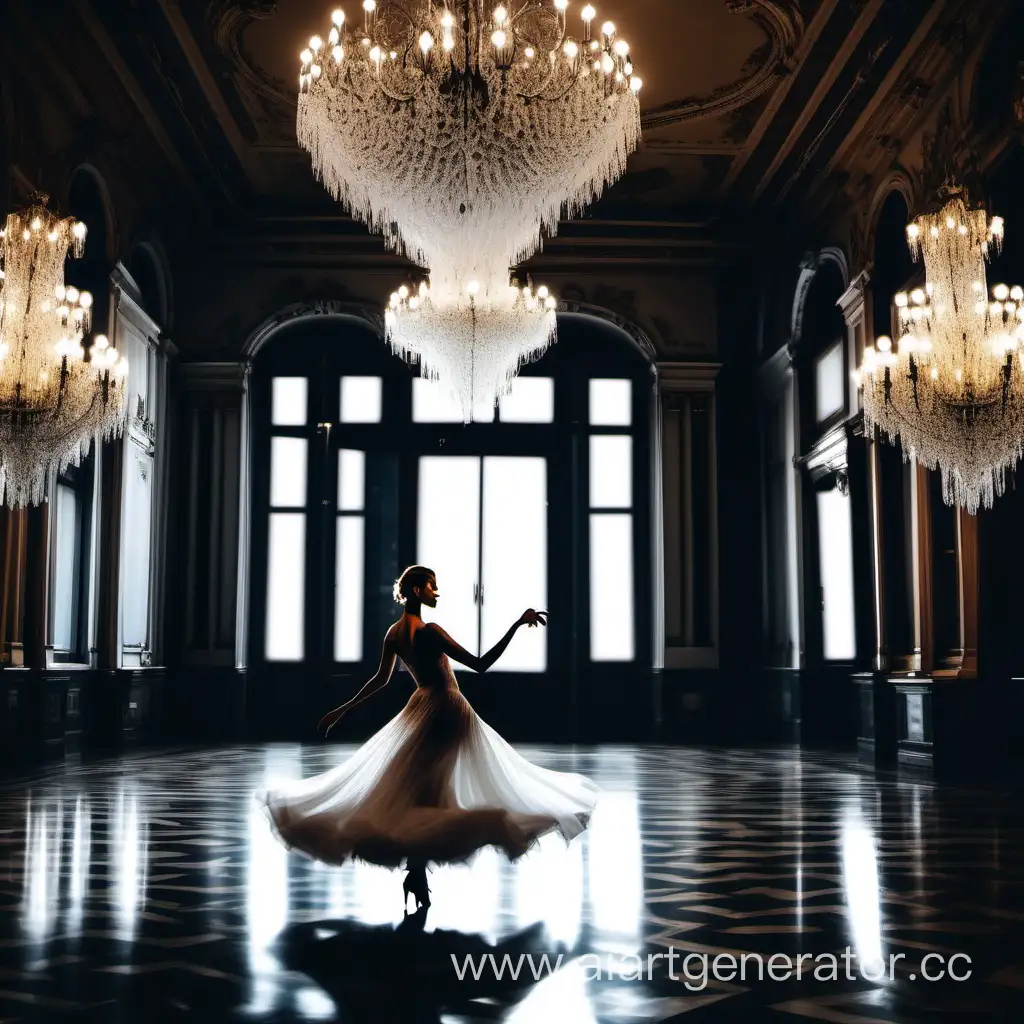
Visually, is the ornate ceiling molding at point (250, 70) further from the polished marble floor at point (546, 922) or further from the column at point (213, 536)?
the polished marble floor at point (546, 922)

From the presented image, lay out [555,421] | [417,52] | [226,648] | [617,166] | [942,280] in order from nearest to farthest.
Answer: [417,52], [617,166], [942,280], [226,648], [555,421]

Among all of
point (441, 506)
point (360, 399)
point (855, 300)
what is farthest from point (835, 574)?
point (360, 399)

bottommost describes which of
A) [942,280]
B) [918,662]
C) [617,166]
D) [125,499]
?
[918,662]

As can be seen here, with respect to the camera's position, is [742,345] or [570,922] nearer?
[570,922]

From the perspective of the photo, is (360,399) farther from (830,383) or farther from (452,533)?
(830,383)

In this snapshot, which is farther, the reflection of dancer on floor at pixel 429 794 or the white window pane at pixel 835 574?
the white window pane at pixel 835 574

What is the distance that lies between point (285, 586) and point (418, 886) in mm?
9362

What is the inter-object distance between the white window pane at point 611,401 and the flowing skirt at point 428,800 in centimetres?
946

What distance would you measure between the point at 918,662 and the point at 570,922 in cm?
622

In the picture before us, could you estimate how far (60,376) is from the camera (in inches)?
293

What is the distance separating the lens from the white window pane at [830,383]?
11.2 metres

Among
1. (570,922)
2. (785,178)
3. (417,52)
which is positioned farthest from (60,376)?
(785,178)

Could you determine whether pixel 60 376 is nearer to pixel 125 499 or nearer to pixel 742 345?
pixel 125 499

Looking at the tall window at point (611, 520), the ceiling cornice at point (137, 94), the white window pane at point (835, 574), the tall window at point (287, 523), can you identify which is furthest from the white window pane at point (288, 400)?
the white window pane at point (835, 574)
